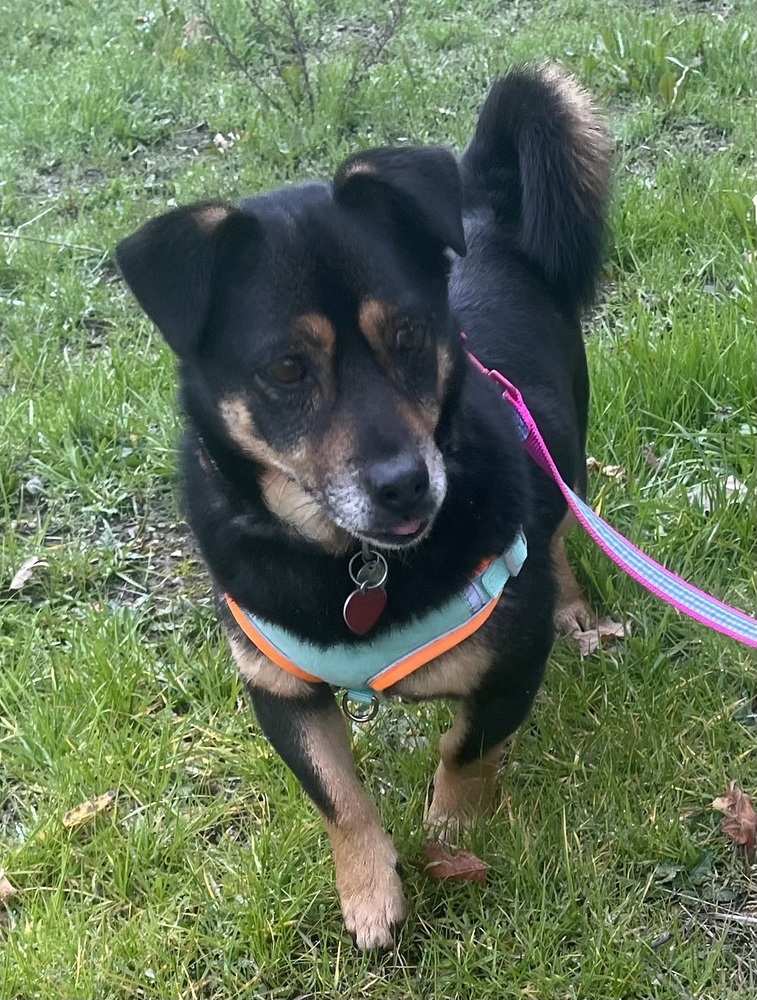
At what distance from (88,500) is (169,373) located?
0.62 metres

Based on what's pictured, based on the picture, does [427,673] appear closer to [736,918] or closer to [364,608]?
[364,608]

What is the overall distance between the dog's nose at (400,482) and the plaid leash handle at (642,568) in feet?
1.69

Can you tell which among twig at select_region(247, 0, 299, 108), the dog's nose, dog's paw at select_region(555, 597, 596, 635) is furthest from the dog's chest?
twig at select_region(247, 0, 299, 108)

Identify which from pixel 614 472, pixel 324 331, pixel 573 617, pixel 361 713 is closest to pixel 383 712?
pixel 361 713

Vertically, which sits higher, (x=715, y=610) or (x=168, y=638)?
(x=715, y=610)

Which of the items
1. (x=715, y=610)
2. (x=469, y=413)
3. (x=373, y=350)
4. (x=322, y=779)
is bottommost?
(x=322, y=779)

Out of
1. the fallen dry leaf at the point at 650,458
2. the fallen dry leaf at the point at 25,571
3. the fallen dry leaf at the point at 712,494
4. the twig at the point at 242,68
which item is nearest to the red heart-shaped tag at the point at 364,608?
the fallen dry leaf at the point at 712,494

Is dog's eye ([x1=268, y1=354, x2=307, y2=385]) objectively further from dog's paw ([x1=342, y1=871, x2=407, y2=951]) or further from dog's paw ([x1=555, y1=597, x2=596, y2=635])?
dog's paw ([x1=555, y1=597, x2=596, y2=635])

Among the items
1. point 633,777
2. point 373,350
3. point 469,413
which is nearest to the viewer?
point 373,350

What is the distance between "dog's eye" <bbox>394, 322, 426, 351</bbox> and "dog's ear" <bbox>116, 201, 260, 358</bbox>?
14.0 inches

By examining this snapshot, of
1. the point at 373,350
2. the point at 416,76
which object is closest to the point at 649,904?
the point at 373,350

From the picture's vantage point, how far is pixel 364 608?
216 centimetres

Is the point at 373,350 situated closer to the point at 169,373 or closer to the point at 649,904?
the point at 649,904

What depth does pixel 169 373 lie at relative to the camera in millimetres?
4094
